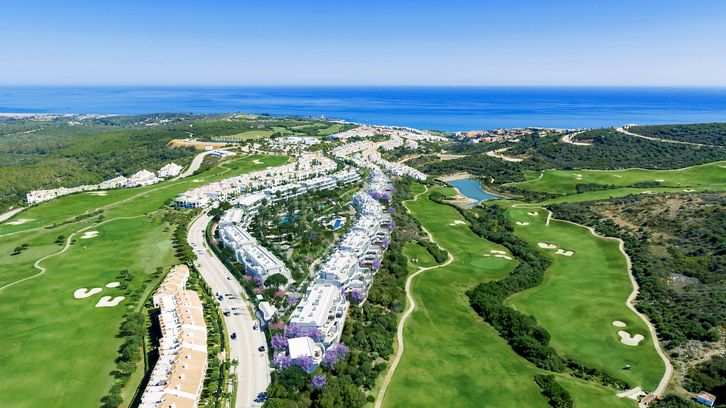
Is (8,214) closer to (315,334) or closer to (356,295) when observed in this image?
(356,295)

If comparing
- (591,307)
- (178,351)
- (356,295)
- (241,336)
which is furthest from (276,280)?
(591,307)

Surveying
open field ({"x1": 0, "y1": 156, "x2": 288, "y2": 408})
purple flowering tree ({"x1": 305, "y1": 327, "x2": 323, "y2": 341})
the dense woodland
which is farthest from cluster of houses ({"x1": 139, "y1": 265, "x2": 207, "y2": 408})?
the dense woodland

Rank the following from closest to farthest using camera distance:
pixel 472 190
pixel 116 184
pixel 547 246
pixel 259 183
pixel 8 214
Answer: pixel 547 246 < pixel 8 214 < pixel 259 183 < pixel 116 184 < pixel 472 190

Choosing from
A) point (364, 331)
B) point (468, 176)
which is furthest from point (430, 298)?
point (468, 176)

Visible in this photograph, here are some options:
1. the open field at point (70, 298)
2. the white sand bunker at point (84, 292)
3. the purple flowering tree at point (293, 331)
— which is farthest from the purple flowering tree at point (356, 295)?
the white sand bunker at point (84, 292)

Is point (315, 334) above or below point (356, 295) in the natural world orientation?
above

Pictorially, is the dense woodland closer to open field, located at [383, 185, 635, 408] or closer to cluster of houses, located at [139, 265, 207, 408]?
open field, located at [383, 185, 635, 408]

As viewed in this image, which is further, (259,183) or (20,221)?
(259,183)
